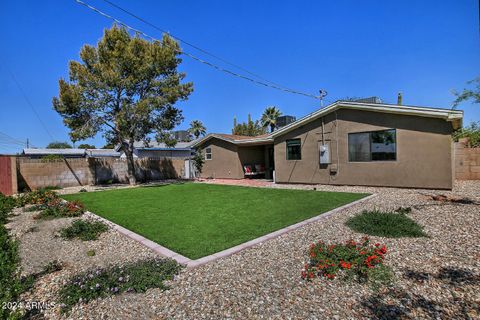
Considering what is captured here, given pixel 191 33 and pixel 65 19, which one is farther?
pixel 191 33

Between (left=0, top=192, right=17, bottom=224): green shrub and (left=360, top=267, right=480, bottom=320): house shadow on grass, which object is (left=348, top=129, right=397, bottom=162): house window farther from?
(left=0, top=192, right=17, bottom=224): green shrub

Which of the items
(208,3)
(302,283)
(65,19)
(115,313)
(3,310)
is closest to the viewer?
(3,310)

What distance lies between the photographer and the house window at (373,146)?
35.0 feet

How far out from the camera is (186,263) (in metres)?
3.82

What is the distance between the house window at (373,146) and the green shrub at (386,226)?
6.18 metres

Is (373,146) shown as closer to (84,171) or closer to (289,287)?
(289,287)

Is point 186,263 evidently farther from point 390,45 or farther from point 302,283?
point 390,45

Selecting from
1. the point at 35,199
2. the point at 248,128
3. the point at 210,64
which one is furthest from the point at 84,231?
the point at 248,128

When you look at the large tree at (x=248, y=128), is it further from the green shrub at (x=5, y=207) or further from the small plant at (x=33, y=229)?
the small plant at (x=33, y=229)

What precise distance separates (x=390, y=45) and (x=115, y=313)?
1641 cm

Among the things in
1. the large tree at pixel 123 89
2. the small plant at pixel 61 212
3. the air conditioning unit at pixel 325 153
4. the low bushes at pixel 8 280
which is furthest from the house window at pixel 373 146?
the low bushes at pixel 8 280

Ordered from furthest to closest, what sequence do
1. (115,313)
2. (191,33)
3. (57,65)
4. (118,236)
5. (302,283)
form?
(57,65) < (191,33) < (118,236) < (302,283) < (115,313)

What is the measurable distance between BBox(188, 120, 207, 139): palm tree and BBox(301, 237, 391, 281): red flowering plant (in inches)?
1762

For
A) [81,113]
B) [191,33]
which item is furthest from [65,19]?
[81,113]
